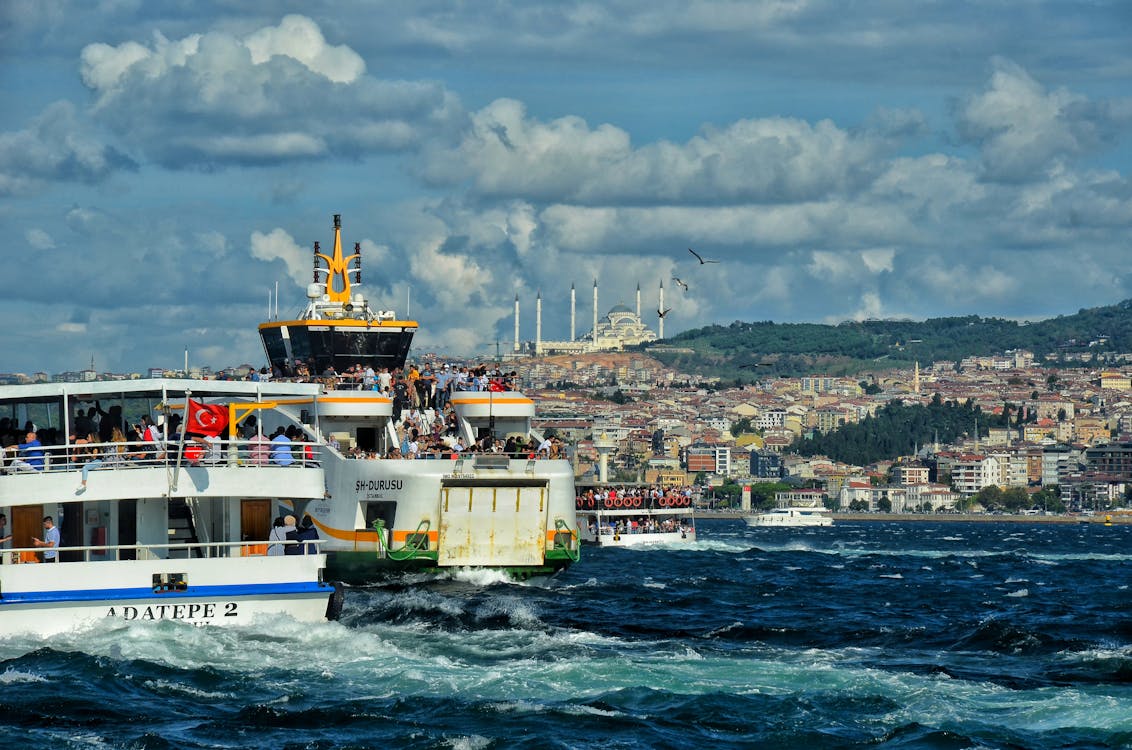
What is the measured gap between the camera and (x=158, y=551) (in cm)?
3186

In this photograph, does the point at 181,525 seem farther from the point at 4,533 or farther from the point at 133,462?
the point at 4,533

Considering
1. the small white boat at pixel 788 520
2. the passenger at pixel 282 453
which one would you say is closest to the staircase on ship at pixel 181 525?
the passenger at pixel 282 453

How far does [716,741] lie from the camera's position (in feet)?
77.1

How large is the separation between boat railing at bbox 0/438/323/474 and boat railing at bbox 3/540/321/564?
1.35 m

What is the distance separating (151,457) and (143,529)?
2.31 m

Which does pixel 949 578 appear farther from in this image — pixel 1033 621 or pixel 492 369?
pixel 1033 621

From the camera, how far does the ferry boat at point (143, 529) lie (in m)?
29.2

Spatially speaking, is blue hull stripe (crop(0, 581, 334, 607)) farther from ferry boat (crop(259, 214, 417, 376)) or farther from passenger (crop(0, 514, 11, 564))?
ferry boat (crop(259, 214, 417, 376))

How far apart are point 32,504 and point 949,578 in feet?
119

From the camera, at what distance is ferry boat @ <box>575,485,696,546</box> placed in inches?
3472

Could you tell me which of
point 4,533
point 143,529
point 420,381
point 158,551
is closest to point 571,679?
point 158,551

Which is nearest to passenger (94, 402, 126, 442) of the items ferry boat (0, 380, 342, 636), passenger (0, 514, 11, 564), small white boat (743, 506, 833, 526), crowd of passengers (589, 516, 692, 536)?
ferry boat (0, 380, 342, 636)

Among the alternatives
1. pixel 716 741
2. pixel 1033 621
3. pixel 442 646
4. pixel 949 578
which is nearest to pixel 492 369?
pixel 949 578

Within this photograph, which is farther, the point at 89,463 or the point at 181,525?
the point at 181,525
